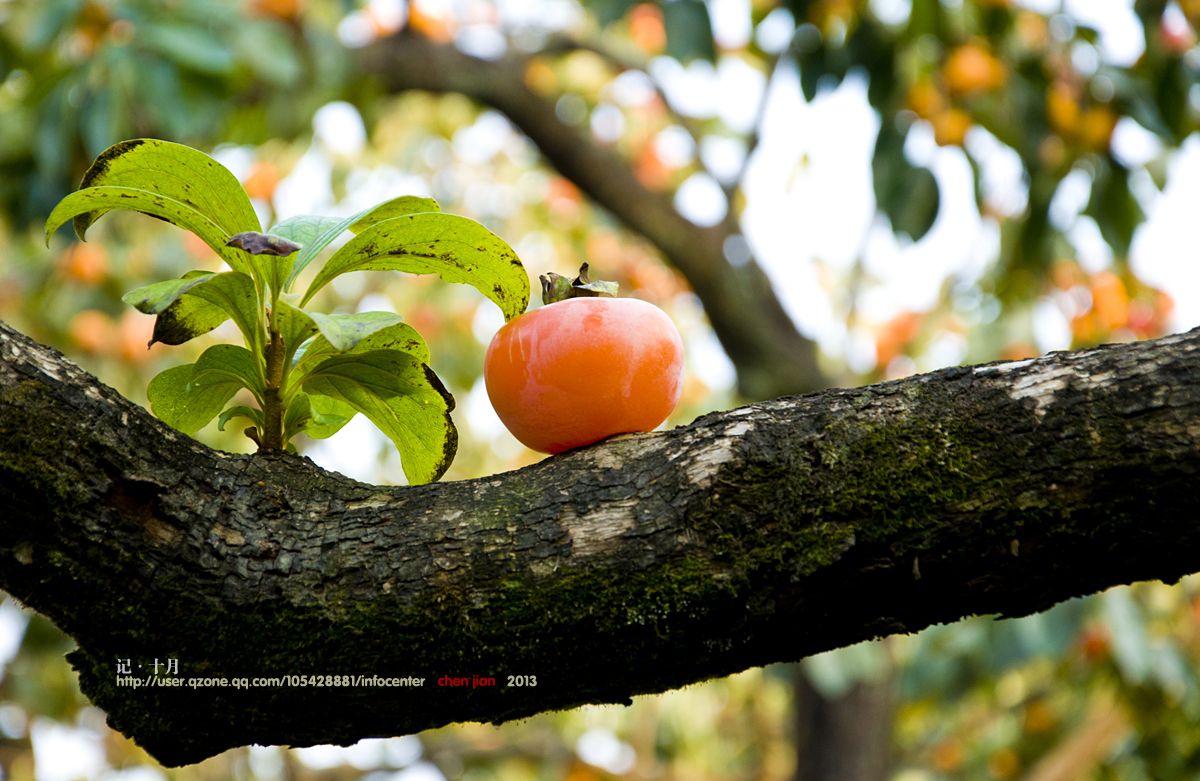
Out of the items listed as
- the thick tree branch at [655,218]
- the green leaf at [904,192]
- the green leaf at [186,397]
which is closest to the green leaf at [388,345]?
the green leaf at [186,397]

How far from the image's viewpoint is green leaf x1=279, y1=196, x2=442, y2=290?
0.77m

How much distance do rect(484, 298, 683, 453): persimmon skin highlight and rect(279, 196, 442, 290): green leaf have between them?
154mm

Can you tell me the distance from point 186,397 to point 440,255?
28cm

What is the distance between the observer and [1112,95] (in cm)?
259

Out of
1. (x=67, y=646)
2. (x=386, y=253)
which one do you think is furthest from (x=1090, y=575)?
(x=67, y=646)

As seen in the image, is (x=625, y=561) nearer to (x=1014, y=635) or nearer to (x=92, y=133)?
(x=92, y=133)

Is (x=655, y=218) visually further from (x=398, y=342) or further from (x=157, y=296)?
(x=157, y=296)

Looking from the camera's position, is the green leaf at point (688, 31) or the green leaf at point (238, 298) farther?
the green leaf at point (688, 31)

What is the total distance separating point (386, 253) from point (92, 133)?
1638 mm

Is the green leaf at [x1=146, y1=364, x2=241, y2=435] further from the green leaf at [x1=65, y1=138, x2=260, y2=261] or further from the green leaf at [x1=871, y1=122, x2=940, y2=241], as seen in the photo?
the green leaf at [x1=871, y1=122, x2=940, y2=241]

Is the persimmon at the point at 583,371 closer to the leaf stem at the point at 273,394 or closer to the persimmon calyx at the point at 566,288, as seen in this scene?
the persimmon calyx at the point at 566,288

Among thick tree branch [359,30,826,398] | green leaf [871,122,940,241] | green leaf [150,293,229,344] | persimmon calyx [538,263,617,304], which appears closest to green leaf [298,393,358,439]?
green leaf [150,293,229,344]

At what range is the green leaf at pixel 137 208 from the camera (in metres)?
0.75

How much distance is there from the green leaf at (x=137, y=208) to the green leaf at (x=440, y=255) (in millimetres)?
84
